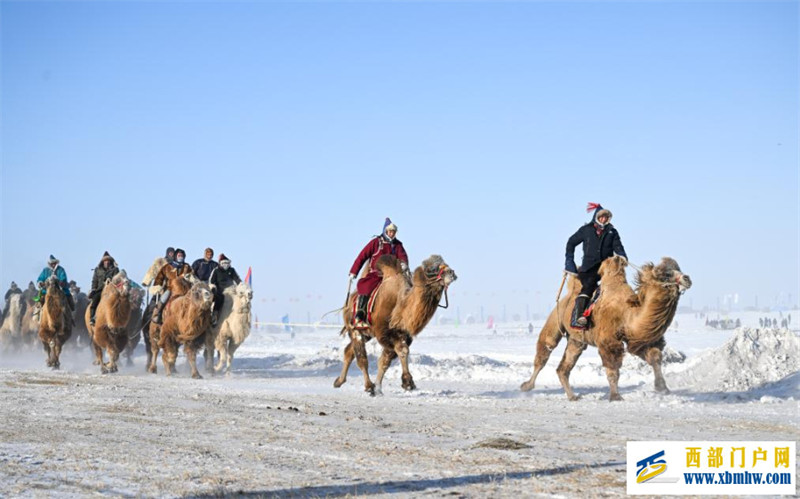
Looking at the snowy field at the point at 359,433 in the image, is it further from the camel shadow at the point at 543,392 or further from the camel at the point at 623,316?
the camel at the point at 623,316

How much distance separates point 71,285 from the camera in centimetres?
3169

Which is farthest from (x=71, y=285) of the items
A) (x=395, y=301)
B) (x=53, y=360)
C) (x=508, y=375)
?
(x=395, y=301)

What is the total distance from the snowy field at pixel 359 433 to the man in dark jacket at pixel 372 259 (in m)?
1.31

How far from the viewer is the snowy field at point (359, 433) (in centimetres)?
670

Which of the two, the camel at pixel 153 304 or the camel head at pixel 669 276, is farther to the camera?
the camel at pixel 153 304

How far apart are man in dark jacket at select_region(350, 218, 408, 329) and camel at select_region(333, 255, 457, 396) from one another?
0.56ft

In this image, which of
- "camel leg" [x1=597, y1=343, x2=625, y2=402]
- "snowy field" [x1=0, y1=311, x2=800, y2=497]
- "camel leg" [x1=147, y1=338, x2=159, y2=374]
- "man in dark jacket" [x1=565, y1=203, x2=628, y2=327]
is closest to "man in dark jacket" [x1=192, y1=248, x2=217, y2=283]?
"camel leg" [x1=147, y1=338, x2=159, y2=374]

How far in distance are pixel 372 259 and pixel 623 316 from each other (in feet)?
14.0

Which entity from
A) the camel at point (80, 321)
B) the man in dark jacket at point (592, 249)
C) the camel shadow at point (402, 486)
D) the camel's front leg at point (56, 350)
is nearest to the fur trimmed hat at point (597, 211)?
the man in dark jacket at point (592, 249)

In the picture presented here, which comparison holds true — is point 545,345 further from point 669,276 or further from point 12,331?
point 12,331

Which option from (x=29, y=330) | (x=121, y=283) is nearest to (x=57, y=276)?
(x=121, y=283)

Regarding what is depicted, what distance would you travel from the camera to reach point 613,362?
13.8 m

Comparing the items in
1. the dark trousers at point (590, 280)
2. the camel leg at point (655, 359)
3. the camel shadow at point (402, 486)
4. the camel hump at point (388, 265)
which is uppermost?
the camel hump at point (388, 265)

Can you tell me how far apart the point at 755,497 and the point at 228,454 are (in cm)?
402
